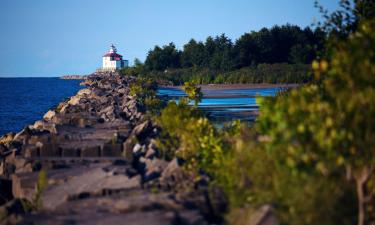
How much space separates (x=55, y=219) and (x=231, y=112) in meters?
21.9

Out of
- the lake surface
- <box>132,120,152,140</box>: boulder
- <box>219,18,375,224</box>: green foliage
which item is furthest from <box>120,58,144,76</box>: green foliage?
<box>219,18,375,224</box>: green foliage

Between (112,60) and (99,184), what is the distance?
135532mm

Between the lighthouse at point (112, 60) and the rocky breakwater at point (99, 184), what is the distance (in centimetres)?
12831

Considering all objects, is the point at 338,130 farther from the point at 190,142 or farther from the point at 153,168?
the point at 190,142

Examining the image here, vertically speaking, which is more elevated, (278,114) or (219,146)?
(278,114)

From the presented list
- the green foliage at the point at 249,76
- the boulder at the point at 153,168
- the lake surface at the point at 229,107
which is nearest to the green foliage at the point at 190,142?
the boulder at the point at 153,168

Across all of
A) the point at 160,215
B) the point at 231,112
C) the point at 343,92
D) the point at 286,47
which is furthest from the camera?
the point at 286,47

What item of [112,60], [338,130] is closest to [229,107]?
[338,130]

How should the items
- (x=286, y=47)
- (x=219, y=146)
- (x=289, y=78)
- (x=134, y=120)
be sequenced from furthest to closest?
(x=286, y=47)
(x=289, y=78)
(x=134, y=120)
(x=219, y=146)

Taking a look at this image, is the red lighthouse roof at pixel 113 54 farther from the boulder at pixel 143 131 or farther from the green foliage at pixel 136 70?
the boulder at pixel 143 131

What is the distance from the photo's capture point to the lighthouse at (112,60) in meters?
144

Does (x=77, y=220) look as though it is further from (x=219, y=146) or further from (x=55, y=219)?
(x=219, y=146)

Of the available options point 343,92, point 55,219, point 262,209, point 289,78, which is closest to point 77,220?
point 55,219

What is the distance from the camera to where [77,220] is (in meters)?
8.05
